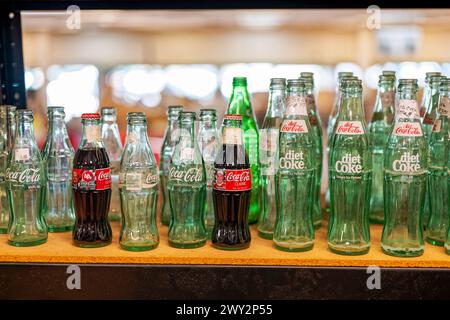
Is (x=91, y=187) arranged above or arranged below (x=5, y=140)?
below

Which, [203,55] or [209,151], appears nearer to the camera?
[209,151]

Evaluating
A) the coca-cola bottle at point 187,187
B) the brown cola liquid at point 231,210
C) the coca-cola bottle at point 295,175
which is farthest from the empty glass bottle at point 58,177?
the coca-cola bottle at point 295,175

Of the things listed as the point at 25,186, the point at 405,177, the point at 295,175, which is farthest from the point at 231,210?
the point at 25,186

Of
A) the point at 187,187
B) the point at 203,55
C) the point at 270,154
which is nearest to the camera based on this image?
the point at 187,187

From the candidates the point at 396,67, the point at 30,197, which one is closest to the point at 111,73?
the point at 396,67

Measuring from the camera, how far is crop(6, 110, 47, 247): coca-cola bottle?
1.47m

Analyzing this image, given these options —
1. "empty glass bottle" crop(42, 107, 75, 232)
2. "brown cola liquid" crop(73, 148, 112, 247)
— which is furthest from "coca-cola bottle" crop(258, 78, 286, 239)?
"empty glass bottle" crop(42, 107, 75, 232)

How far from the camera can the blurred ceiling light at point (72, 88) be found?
266cm

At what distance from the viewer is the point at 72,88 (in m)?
2.70

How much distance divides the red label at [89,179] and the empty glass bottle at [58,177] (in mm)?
210

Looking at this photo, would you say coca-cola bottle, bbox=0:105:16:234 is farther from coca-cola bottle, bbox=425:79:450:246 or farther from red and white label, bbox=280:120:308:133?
coca-cola bottle, bbox=425:79:450:246

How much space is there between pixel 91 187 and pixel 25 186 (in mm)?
182

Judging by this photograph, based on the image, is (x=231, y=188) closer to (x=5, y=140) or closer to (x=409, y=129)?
(x=409, y=129)

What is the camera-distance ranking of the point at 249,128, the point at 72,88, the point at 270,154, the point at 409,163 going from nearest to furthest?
the point at 409,163, the point at 270,154, the point at 249,128, the point at 72,88
